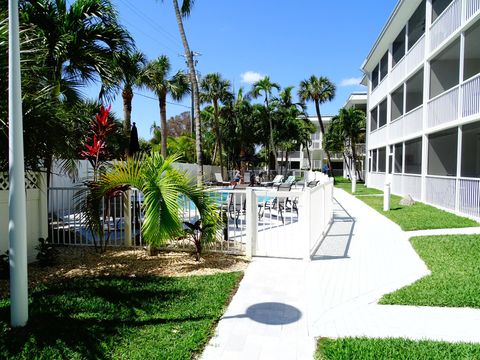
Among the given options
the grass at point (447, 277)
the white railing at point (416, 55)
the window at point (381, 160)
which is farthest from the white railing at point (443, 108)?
the window at point (381, 160)

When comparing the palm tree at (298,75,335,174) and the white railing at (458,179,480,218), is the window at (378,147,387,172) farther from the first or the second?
the white railing at (458,179,480,218)

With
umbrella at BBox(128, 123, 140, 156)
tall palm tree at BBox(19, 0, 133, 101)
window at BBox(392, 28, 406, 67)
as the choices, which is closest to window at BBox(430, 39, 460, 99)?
window at BBox(392, 28, 406, 67)

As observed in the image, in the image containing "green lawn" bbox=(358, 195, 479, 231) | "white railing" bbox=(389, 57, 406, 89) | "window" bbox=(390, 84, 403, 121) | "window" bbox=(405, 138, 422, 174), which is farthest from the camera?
"window" bbox=(405, 138, 422, 174)

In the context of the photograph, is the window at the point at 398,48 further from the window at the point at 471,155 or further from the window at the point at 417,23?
the window at the point at 471,155

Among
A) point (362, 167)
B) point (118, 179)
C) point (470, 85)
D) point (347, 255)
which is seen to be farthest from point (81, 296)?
point (362, 167)

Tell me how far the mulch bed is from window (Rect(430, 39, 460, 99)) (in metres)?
13.4

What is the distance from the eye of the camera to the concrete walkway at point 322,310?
3.55 meters

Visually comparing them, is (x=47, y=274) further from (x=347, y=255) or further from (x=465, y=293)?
(x=465, y=293)

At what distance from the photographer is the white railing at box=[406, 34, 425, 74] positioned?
16234 millimetres

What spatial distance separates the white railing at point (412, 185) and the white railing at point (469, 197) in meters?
4.33

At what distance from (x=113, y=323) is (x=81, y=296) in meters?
1.05

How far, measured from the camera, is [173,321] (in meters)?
3.93

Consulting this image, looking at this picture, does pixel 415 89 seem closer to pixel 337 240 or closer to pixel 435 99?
pixel 435 99

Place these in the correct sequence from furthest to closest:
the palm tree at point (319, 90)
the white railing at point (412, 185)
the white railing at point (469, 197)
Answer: the palm tree at point (319, 90) → the white railing at point (412, 185) → the white railing at point (469, 197)
